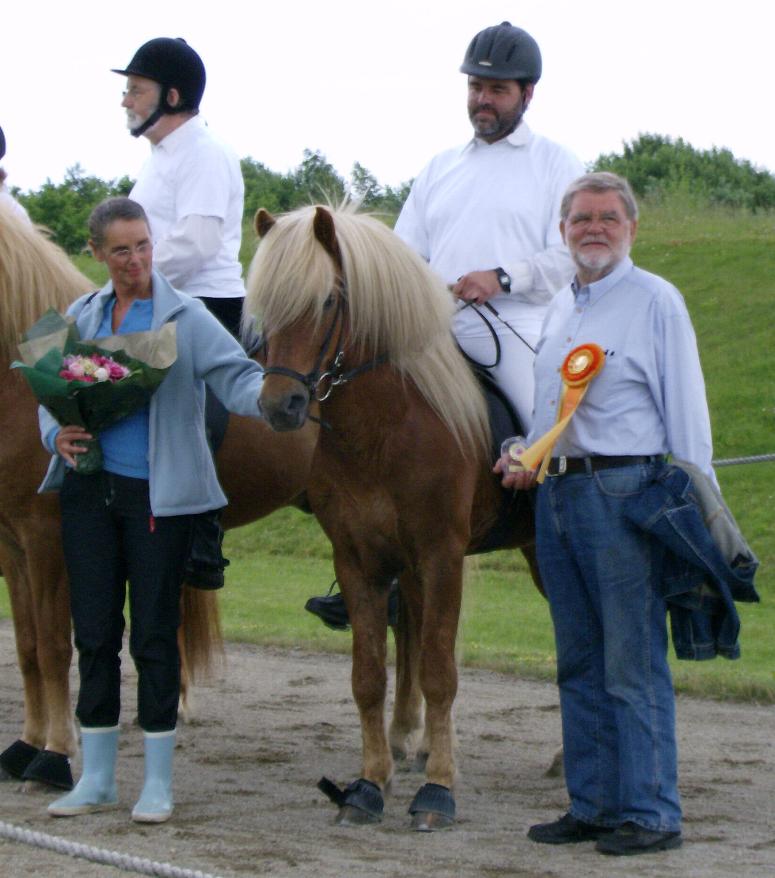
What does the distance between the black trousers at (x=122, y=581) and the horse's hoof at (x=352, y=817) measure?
67 centimetres

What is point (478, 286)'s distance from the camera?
5.76 metres

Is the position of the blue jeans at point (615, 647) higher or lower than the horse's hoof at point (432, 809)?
higher

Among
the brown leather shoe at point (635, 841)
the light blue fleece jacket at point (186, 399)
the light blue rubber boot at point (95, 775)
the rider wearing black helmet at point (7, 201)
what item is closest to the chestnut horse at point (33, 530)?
the rider wearing black helmet at point (7, 201)

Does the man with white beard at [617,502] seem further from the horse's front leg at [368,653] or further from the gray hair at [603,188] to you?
the horse's front leg at [368,653]

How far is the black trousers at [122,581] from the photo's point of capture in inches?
197

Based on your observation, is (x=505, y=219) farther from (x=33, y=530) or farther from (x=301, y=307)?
(x=33, y=530)

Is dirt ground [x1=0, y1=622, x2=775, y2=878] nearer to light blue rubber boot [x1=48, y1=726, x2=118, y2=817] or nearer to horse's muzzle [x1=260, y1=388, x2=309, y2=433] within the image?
light blue rubber boot [x1=48, y1=726, x2=118, y2=817]

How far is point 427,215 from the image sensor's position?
6.20 m

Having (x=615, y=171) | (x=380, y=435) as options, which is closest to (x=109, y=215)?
(x=380, y=435)

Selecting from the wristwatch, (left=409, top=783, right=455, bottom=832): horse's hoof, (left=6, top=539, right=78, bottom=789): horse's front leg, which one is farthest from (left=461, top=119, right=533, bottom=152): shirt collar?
(left=409, top=783, right=455, bottom=832): horse's hoof

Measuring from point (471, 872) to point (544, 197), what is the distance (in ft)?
9.21

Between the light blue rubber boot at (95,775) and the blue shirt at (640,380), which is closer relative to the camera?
the blue shirt at (640,380)

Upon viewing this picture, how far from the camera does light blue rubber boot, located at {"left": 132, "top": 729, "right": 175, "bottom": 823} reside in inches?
196

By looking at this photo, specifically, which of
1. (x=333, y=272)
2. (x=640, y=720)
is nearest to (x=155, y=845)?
(x=640, y=720)
